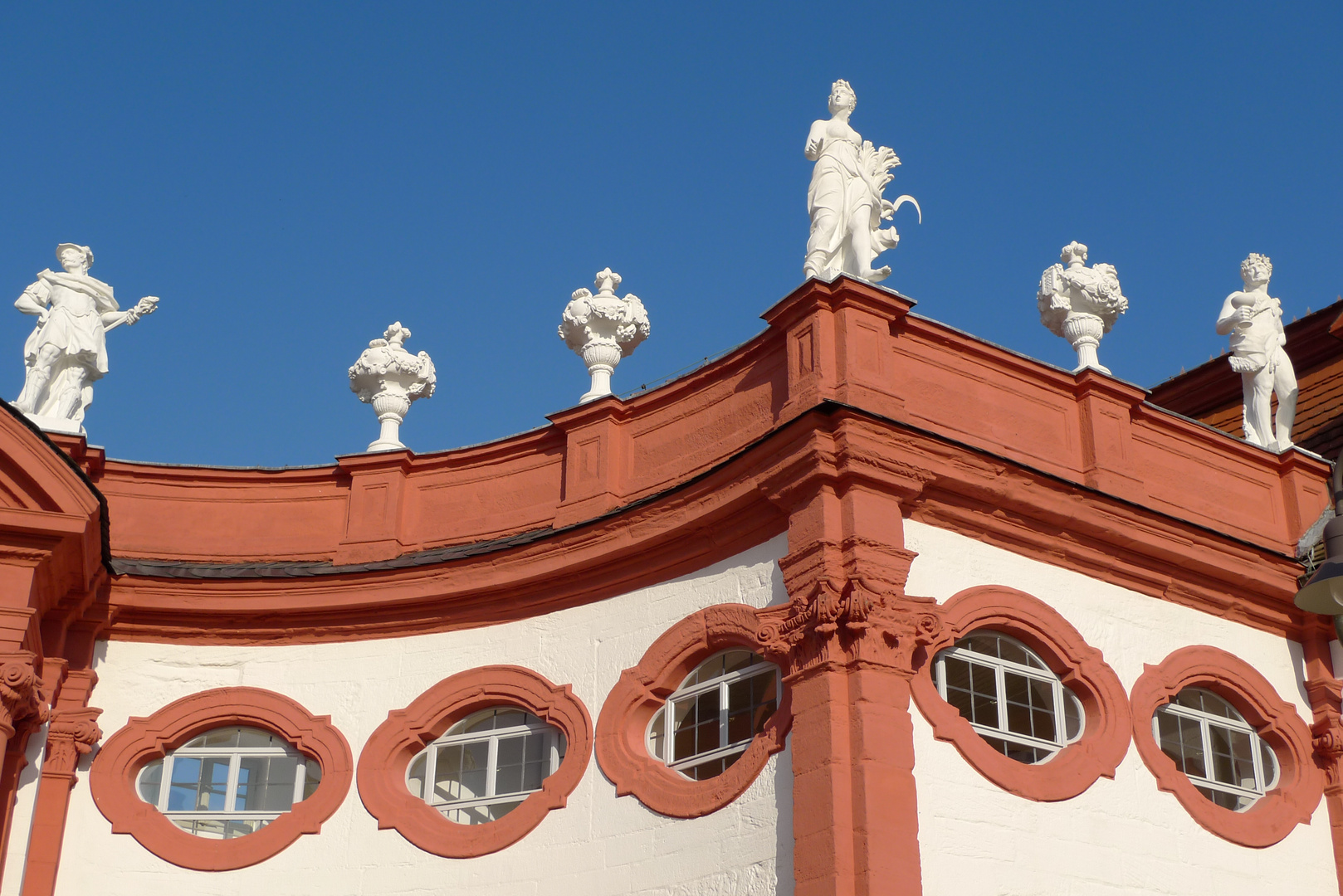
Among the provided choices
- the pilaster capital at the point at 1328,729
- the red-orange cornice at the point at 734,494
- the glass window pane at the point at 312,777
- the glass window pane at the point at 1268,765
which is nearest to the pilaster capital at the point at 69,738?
the red-orange cornice at the point at 734,494

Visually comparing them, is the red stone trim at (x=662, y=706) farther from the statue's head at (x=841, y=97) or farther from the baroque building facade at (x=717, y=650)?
the statue's head at (x=841, y=97)

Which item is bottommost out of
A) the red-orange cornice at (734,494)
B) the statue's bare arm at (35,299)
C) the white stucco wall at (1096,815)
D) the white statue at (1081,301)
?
the white stucco wall at (1096,815)

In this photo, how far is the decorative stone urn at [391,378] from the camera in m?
17.5

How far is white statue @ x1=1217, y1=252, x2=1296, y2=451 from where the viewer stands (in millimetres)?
17047

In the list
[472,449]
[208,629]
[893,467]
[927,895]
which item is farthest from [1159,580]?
[208,629]

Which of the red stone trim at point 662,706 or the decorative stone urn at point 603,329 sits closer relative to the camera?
the red stone trim at point 662,706

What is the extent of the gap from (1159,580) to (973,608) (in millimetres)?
2295

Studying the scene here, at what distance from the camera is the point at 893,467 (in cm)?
1344

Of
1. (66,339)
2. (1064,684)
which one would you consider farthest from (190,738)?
(1064,684)

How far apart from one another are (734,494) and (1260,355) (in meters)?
6.25

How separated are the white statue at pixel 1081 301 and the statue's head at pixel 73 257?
31.4 ft

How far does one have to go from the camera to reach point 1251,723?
15.4 meters

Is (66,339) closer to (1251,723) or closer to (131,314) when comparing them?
(131,314)

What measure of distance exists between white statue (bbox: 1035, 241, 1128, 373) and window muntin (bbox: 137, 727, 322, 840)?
7935 millimetres
